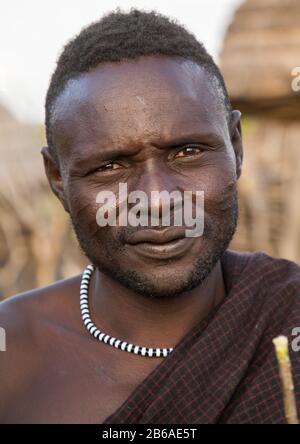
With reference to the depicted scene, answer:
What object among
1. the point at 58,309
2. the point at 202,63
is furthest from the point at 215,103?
the point at 58,309

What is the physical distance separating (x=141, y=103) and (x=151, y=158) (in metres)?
0.18

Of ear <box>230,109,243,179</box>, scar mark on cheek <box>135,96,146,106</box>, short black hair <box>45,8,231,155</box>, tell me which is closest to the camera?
scar mark on cheek <box>135,96,146,106</box>

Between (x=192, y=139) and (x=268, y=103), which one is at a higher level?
(x=268, y=103)

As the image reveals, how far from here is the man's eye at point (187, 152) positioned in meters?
2.71

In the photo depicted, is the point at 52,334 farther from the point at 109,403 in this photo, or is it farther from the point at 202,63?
the point at 202,63

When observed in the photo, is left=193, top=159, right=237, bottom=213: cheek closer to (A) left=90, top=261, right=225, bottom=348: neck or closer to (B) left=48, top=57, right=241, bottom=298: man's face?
(B) left=48, top=57, right=241, bottom=298: man's face

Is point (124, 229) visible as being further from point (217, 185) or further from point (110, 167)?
point (217, 185)

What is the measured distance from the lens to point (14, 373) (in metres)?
3.02

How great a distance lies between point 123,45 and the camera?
279 cm

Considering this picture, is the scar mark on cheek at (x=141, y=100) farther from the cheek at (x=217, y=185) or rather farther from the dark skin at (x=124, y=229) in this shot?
the cheek at (x=217, y=185)

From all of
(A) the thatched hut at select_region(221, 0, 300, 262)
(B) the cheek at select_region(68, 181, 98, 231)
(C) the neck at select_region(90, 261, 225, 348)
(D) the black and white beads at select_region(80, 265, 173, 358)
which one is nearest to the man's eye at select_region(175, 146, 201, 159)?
(B) the cheek at select_region(68, 181, 98, 231)

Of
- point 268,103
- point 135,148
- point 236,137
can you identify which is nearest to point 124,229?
point 135,148

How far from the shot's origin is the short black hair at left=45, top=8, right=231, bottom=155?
2787mm
